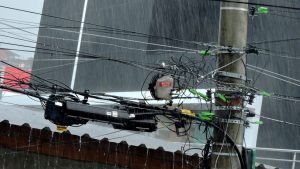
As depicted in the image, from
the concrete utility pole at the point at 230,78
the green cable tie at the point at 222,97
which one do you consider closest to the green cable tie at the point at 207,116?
the concrete utility pole at the point at 230,78

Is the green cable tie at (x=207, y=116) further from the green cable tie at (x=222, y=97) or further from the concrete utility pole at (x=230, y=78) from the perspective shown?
the green cable tie at (x=222, y=97)

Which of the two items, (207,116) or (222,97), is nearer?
(222,97)

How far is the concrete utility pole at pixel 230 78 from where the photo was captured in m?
7.96

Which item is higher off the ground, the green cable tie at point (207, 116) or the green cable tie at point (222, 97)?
the green cable tie at point (222, 97)

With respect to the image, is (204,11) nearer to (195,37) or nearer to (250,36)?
(195,37)

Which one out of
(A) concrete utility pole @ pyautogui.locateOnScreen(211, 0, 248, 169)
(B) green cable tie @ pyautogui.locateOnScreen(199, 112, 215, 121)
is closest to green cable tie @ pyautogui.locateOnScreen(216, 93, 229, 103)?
(A) concrete utility pole @ pyautogui.locateOnScreen(211, 0, 248, 169)

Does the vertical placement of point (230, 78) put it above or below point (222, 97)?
above

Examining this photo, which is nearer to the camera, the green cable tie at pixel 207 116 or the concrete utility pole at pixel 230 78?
the concrete utility pole at pixel 230 78

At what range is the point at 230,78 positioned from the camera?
8.07 m

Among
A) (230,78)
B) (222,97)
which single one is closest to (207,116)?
(222,97)

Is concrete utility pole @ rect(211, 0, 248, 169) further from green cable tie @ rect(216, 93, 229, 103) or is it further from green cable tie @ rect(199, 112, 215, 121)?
green cable tie @ rect(199, 112, 215, 121)

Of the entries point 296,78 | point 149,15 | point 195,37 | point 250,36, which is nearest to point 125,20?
point 149,15

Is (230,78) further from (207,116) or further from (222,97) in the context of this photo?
(207,116)

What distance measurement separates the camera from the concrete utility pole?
7.96m
